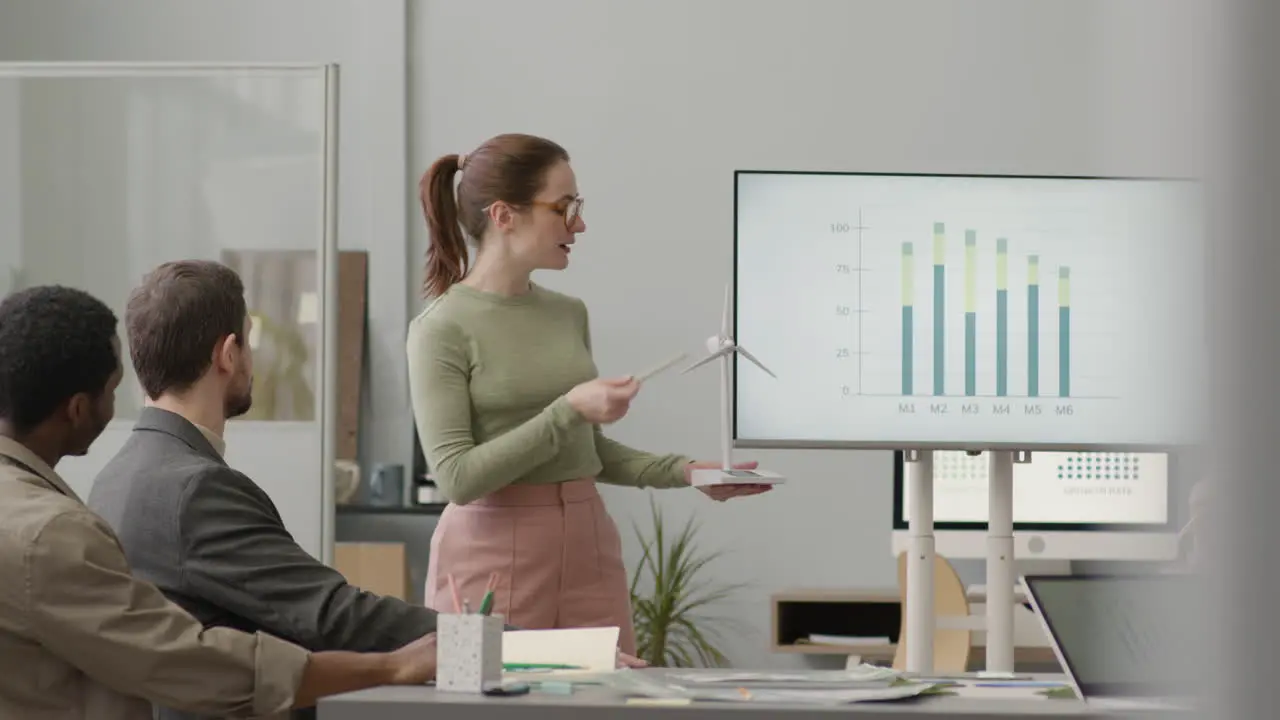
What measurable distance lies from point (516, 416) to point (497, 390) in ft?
0.18

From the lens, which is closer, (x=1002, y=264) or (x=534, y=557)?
(x=534, y=557)

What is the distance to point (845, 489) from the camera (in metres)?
5.48

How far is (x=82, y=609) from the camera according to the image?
4.72ft

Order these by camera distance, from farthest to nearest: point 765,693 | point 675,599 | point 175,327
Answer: point 675,599 < point 175,327 < point 765,693

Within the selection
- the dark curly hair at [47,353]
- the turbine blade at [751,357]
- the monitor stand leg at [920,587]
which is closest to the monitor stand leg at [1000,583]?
the monitor stand leg at [920,587]

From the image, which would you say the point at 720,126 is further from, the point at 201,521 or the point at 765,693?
the point at 765,693

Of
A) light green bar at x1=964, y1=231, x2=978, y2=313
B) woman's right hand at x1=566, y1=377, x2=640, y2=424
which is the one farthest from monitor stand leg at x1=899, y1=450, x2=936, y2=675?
woman's right hand at x1=566, y1=377, x2=640, y2=424

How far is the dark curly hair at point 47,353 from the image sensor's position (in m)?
1.55

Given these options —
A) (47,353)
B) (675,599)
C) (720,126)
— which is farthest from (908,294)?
(720,126)

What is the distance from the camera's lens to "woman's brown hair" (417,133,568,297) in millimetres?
2422

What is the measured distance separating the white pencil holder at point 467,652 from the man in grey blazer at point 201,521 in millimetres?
289

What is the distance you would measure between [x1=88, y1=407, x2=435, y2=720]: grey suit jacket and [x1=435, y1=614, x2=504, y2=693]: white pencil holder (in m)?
0.28

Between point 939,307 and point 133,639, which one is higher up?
point 939,307

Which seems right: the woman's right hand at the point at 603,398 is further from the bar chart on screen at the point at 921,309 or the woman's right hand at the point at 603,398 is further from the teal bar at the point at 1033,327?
the teal bar at the point at 1033,327
